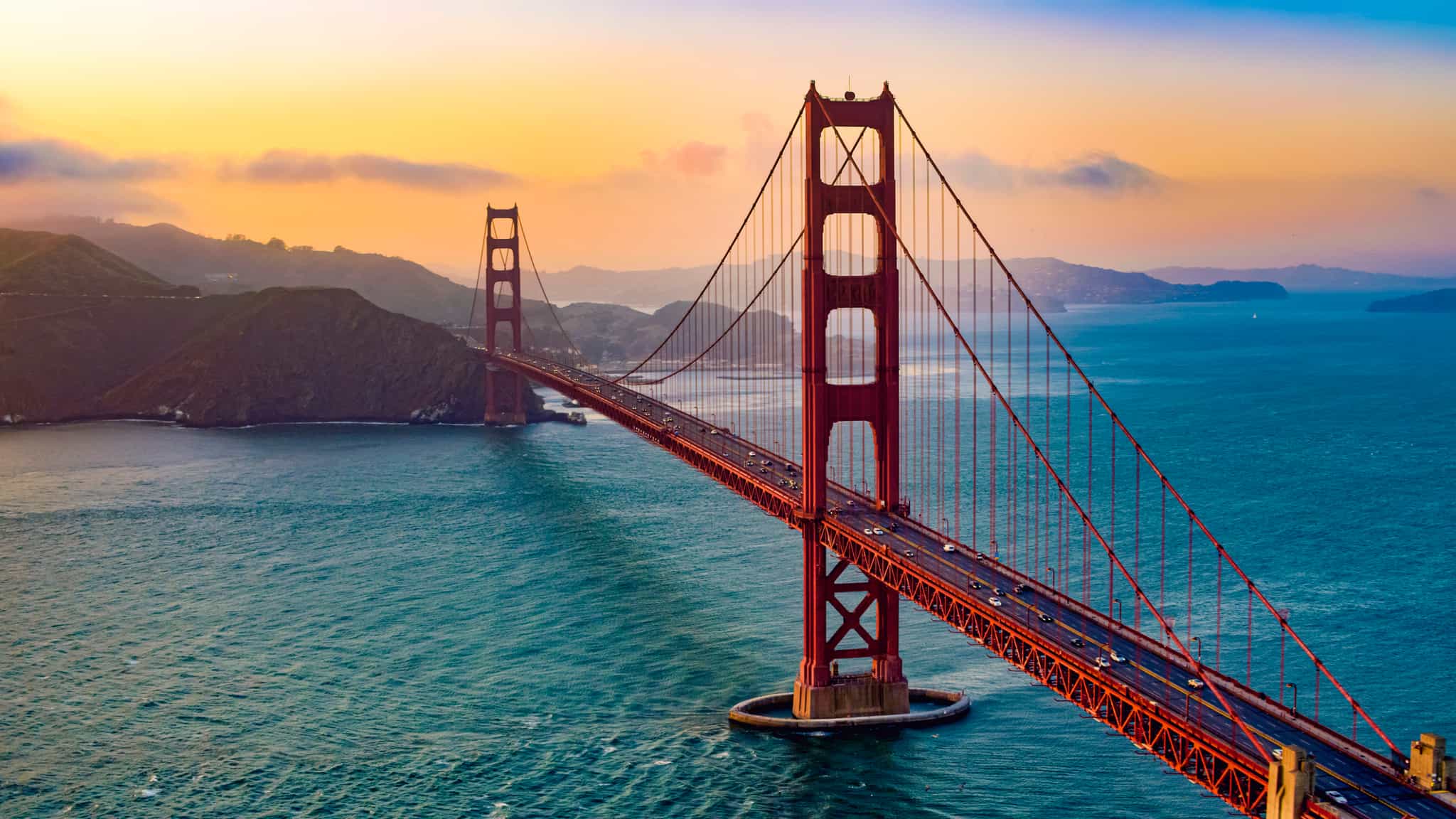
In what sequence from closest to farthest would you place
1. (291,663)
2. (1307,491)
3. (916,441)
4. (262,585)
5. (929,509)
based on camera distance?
(291,663)
(262,585)
(929,509)
(1307,491)
(916,441)

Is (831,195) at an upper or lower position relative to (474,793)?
upper

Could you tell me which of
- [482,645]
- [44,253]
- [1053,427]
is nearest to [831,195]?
[482,645]

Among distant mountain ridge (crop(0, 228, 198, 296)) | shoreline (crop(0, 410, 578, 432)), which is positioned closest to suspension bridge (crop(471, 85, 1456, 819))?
shoreline (crop(0, 410, 578, 432))

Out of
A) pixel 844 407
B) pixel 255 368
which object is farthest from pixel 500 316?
pixel 844 407

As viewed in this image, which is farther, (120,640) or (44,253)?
(44,253)

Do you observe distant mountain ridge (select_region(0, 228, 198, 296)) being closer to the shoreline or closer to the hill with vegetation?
the hill with vegetation

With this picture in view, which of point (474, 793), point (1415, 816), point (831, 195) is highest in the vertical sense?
point (831, 195)

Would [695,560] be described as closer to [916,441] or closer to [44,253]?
[916,441]

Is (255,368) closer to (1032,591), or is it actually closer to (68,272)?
(68,272)

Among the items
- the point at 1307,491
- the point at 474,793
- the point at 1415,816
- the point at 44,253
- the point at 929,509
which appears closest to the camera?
the point at 1415,816
